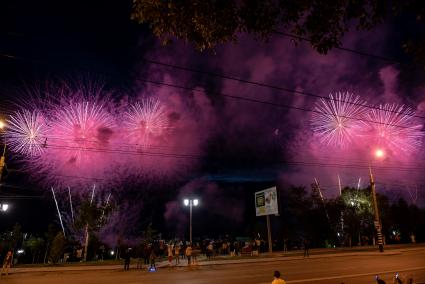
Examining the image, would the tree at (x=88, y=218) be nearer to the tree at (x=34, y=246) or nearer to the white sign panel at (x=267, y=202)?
the tree at (x=34, y=246)

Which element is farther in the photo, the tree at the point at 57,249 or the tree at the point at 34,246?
the tree at the point at 34,246

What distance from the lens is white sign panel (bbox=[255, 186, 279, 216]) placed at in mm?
39631

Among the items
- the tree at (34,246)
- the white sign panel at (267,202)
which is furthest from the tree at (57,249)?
the white sign panel at (267,202)

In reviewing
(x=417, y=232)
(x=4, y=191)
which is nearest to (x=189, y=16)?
(x=4, y=191)

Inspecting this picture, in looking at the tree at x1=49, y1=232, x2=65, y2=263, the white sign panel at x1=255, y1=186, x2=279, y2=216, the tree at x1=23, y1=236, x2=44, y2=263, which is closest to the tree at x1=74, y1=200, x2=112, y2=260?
the tree at x1=49, y1=232, x2=65, y2=263

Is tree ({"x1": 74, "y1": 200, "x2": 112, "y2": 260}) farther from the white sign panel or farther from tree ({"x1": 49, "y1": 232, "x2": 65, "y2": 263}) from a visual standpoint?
the white sign panel

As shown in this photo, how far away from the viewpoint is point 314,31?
310 inches

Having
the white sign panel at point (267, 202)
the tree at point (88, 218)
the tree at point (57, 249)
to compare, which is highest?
the white sign panel at point (267, 202)

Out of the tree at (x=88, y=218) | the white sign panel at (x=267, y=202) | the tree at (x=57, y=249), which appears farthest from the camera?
the white sign panel at (x=267, y=202)

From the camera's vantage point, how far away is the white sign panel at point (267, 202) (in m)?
39.6

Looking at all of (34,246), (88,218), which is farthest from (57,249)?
(34,246)

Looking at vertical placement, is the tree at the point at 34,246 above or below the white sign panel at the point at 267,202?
below

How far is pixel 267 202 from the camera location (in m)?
41.1

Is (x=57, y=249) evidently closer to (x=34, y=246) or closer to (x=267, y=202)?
(x=34, y=246)
